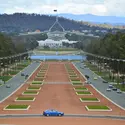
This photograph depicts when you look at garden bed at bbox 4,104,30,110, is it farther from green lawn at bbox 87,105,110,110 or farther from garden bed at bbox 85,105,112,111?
green lawn at bbox 87,105,110,110

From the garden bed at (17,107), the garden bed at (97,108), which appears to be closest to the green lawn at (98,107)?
the garden bed at (97,108)

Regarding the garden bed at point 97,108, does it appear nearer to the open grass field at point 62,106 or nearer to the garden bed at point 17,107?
the open grass field at point 62,106

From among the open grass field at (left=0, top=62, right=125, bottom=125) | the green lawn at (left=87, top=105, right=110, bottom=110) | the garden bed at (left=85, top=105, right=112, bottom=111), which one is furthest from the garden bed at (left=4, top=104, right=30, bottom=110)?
the green lawn at (left=87, top=105, right=110, bottom=110)

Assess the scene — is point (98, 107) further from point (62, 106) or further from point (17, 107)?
point (17, 107)

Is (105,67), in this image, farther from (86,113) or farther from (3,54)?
(86,113)

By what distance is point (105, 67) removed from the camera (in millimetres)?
145000

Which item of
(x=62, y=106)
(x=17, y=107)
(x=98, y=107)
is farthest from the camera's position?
(x=62, y=106)

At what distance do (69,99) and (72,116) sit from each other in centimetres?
1872

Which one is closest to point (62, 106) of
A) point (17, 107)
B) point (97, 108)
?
point (97, 108)

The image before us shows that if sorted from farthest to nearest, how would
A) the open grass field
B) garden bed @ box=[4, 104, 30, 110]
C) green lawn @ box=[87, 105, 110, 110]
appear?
green lawn @ box=[87, 105, 110, 110] < garden bed @ box=[4, 104, 30, 110] < the open grass field

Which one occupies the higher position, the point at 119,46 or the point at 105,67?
the point at 119,46

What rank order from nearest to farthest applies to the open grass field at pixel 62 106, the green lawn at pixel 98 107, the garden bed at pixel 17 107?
the open grass field at pixel 62 106 < the garden bed at pixel 17 107 < the green lawn at pixel 98 107

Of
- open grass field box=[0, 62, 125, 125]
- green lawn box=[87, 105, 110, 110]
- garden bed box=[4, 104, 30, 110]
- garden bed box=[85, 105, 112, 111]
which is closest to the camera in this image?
open grass field box=[0, 62, 125, 125]

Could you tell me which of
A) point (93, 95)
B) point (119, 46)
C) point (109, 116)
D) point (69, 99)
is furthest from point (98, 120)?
point (119, 46)
